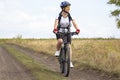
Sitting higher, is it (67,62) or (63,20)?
(63,20)

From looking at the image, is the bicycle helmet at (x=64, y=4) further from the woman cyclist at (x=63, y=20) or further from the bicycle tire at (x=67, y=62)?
the bicycle tire at (x=67, y=62)

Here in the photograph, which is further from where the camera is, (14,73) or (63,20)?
(14,73)

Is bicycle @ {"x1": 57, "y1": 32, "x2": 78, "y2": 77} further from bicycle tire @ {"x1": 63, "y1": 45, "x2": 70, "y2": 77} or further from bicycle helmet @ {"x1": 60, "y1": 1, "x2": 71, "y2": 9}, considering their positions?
bicycle helmet @ {"x1": 60, "y1": 1, "x2": 71, "y2": 9}

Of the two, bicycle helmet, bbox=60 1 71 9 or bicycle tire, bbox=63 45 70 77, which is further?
bicycle helmet, bbox=60 1 71 9

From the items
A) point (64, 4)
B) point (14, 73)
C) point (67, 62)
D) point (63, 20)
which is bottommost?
point (14, 73)

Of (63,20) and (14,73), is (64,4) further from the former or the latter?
(14,73)

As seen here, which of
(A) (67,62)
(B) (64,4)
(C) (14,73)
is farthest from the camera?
(C) (14,73)

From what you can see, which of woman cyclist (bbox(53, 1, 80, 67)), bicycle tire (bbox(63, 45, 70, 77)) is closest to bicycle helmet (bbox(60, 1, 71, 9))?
woman cyclist (bbox(53, 1, 80, 67))

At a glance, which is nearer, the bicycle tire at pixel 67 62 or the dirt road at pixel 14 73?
the dirt road at pixel 14 73

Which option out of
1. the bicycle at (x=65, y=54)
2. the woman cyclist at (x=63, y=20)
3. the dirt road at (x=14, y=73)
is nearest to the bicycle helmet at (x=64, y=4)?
the woman cyclist at (x=63, y=20)

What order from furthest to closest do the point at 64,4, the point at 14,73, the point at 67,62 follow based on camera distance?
the point at 14,73 < the point at 64,4 < the point at 67,62

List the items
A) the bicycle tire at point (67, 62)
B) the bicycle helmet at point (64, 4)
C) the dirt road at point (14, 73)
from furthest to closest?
the bicycle helmet at point (64, 4)
the bicycle tire at point (67, 62)
the dirt road at point (14, 73)

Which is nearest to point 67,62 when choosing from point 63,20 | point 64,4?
point 63,20

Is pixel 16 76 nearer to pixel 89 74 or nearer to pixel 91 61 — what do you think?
pixel 89 74
